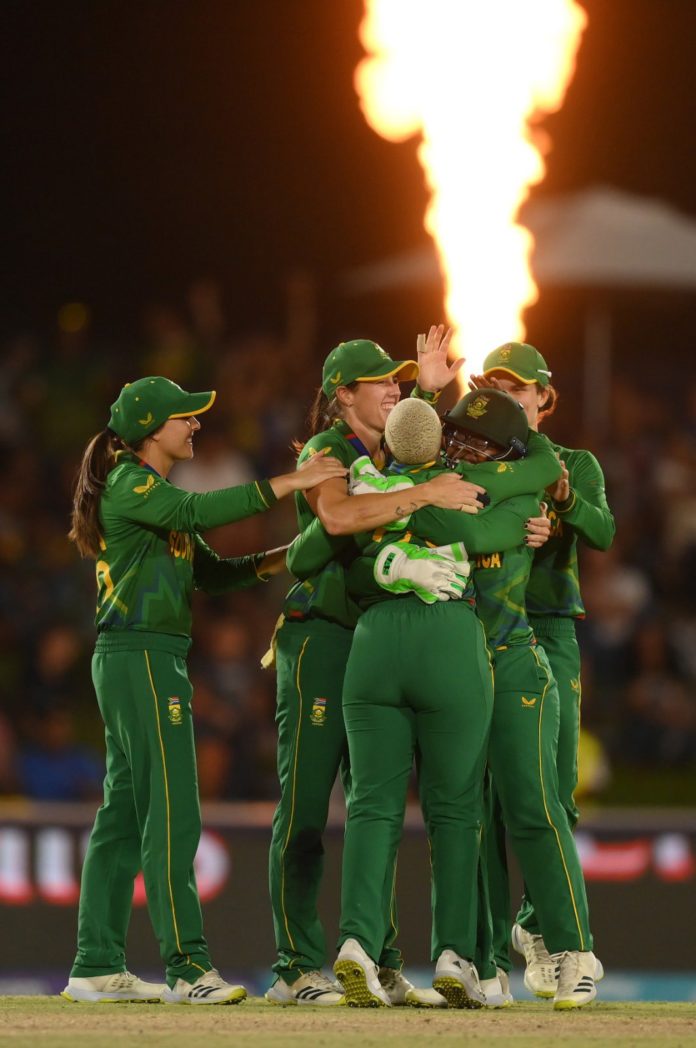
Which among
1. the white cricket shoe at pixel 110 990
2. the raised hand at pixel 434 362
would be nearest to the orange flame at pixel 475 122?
the raised hand at pixel 434 362

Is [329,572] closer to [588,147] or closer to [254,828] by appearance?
[254,828]

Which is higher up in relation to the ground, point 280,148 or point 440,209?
point 280,148

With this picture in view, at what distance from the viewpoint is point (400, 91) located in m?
13.0

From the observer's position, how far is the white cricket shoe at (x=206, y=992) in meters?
5.66

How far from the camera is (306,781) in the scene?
229 inches

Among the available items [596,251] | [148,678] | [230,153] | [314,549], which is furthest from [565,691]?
[230,153]

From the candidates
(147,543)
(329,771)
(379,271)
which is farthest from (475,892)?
(379,271)

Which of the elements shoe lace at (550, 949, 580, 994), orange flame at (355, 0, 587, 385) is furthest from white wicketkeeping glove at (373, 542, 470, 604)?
orange flame at (355, 0, 587, 385)

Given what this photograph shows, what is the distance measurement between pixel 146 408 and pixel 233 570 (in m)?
0.67

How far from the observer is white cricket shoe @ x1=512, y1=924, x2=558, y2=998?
612 cm

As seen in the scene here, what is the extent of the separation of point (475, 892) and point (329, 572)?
113cm

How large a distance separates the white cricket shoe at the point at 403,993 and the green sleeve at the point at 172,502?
1.57 meters

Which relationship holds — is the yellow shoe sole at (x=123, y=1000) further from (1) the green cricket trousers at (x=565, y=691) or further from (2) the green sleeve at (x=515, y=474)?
(2) the green sleeve at (x=515, y=474)

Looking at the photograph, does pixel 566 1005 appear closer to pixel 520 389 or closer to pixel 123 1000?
pixel 123 1000
